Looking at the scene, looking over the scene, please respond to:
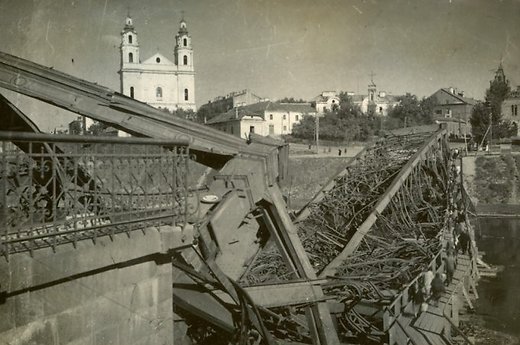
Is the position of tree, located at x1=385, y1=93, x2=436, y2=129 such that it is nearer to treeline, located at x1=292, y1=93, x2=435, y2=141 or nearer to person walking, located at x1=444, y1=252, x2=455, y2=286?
treeline, located at x1=292, y1=93, x2=435, y2=141

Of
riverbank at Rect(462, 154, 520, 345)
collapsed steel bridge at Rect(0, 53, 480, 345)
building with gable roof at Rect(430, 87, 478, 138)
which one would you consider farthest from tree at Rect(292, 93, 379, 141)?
collapsed steel bridge at Rect(0, 53, 480, 345)

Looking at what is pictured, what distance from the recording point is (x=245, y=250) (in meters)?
6.02

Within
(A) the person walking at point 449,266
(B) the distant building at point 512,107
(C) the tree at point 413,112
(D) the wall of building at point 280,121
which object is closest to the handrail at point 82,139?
(A) the person walking at point 449,266

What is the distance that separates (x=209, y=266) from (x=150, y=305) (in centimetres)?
76

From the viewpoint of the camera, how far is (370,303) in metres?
7.68

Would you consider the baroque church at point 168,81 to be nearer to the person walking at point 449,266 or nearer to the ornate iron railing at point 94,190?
the person walking at point 449,266

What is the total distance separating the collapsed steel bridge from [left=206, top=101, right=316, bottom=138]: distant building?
1788 inches

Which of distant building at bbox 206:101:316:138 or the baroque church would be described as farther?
distant building at bbox 206:101:316:138

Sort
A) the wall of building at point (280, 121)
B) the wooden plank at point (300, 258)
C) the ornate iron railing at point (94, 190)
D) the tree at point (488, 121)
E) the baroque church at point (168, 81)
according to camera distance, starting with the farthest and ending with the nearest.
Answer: the wall of building at point (280, 121)
the tree at point (488, 121)
the baroque church at point (168, 81)
the wooden plank at point (300, 258)
the ornate iron railing at point (94, 190)

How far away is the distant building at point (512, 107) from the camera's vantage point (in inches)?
1358

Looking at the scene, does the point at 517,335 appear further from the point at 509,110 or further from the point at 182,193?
the point at 509,110

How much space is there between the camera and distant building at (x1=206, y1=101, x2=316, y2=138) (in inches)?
2169

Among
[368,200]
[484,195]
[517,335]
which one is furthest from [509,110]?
[368,200]

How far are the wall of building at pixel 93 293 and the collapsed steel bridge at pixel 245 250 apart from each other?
0.25 meters
